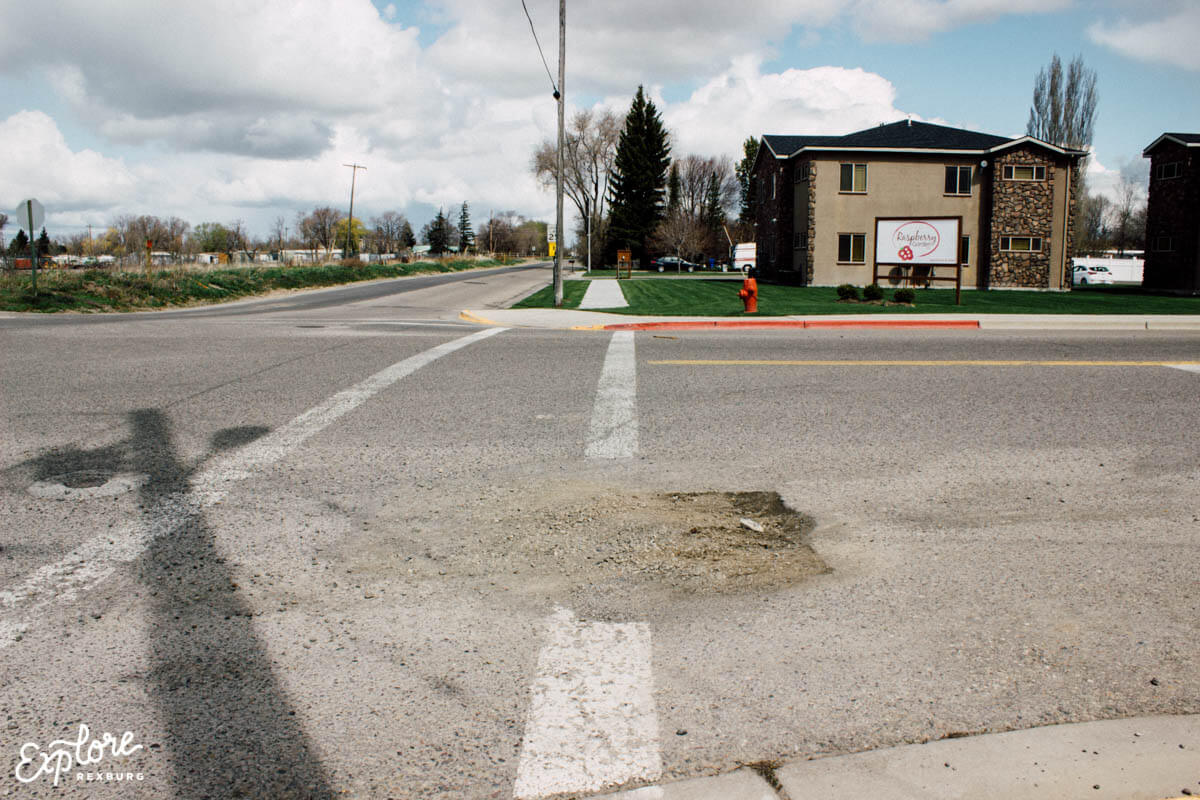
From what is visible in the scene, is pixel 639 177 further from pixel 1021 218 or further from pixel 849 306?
pixel 849 306

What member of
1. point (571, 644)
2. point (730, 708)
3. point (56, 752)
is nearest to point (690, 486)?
point (571, 644)

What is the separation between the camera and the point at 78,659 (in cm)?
295

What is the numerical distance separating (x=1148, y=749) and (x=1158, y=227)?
48140mm

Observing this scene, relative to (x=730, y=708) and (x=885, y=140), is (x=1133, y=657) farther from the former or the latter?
(x=885, y=140)

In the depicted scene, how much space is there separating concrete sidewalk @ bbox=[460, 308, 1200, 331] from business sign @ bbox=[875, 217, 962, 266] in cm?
695

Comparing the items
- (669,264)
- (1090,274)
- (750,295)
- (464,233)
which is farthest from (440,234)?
(750,295)

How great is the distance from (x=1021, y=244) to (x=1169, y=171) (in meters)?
11.8

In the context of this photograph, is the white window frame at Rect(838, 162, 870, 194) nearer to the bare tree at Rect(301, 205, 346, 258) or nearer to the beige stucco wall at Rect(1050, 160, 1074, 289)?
the beige stucco wall at Rect(1050, 160, 1074, 289)

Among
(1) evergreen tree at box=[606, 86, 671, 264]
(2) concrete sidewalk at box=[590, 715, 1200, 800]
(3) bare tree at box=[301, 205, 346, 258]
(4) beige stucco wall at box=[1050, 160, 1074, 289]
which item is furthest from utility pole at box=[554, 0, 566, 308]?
(3) bare tree at box=[301, 205, 346, 258]

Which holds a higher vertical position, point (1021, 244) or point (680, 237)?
point (680, 237)

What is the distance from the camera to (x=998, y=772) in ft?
7.64

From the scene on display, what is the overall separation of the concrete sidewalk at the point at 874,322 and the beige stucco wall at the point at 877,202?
17555mm

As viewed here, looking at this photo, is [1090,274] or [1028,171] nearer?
[1028,171]

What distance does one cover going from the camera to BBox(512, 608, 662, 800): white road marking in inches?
92.0
